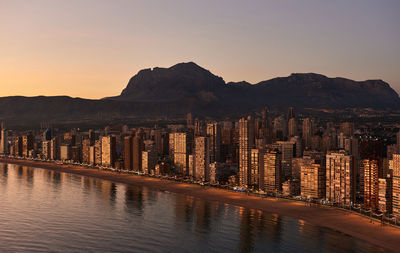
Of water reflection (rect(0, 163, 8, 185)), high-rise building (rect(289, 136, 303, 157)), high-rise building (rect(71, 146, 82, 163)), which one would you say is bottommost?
water reflection (rect(0, 163, 8, 185))

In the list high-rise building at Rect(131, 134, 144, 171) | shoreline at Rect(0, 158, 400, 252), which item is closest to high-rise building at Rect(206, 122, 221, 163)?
high-rise building at Rect(131, 134, 144, 171)

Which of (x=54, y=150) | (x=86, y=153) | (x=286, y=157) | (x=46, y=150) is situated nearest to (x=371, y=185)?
(x=286, y=157)

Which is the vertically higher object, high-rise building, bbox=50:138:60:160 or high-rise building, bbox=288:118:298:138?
high-rise building, bbox=288:118:298:138

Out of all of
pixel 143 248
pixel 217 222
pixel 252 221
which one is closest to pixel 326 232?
pixel 252 221

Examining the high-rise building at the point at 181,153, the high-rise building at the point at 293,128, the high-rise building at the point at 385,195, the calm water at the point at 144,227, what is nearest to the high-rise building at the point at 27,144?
the high-rise building at the point at 181,153

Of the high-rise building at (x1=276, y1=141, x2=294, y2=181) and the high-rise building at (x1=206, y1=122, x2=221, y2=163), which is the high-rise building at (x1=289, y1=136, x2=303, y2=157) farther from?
the high-rise building at (x1=206, y1=122, x2=221, y2=163)

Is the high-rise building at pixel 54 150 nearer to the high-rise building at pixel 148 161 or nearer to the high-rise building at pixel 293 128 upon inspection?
the high-rise building at pixel 148 161

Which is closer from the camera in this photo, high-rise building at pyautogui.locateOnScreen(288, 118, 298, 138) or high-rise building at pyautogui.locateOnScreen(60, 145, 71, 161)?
high-rise building at pyautogui.locateOnScreen(60, 145, 71, 161)

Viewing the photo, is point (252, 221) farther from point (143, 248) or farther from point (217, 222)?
point (143, 248)

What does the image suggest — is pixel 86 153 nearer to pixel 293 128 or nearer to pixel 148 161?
pixel 148 161
